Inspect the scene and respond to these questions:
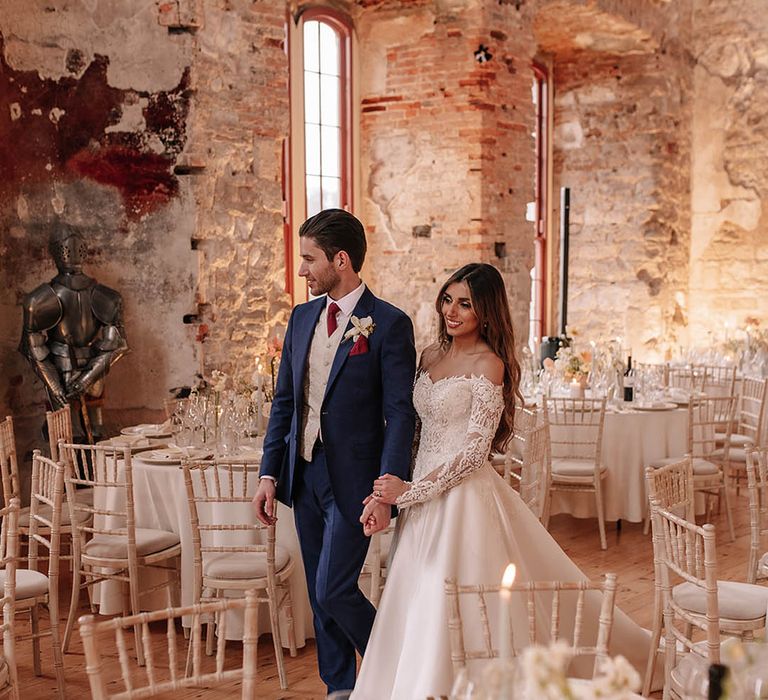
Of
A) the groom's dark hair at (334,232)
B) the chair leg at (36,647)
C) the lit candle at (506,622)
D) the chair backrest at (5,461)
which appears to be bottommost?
the chair leg at (36,647)

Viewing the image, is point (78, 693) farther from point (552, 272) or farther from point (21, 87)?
point (552, 272)

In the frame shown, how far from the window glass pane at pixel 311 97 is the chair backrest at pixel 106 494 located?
4.85m

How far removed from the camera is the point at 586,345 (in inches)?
444

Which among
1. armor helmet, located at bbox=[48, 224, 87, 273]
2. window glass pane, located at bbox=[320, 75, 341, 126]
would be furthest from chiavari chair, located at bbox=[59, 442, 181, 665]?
window glass pane, located at bbox=[320, 75, 341, 126]

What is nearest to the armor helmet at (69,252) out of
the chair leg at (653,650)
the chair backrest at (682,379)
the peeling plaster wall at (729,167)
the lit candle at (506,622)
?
the chair leg at (653,650)

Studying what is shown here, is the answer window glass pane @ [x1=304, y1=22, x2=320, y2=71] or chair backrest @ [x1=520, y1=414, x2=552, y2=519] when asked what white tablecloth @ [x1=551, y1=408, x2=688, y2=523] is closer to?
chair backrest @ [x1=520, y1=414, x2=552, y2=519]

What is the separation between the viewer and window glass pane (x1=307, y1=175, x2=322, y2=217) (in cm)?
914

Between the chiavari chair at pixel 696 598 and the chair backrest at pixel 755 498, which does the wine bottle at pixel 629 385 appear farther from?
the chiavari chair at pixel 696 598

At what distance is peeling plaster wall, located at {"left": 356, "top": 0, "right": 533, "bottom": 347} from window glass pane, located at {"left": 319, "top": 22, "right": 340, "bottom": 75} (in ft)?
0.77

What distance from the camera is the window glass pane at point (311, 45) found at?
9.01 metres

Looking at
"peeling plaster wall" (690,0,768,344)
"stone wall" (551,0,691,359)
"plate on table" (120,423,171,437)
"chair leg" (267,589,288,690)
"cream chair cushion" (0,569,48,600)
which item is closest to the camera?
"cream chair cushion" (0,569,48,600)

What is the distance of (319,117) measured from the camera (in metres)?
9.15

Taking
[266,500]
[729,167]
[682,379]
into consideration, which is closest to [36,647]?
[266,500]

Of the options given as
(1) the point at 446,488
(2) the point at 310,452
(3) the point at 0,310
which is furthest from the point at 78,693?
(3) the point at 0,310
